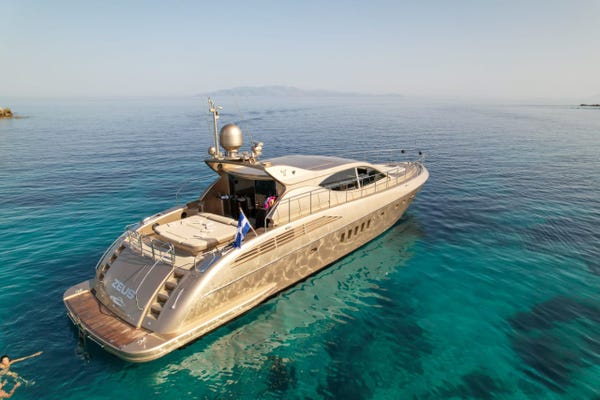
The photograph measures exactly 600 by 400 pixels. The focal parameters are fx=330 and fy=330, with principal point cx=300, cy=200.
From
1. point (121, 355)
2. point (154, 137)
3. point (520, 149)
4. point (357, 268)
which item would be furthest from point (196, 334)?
point (154, 137)

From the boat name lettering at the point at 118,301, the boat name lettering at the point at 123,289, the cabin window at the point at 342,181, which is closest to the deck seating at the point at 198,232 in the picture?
the boat name lettering at the point at 123,289

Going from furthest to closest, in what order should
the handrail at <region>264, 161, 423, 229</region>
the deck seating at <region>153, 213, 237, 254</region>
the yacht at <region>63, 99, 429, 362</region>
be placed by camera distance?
the handrail at <region>264, 161, 423, 229</region> < the deck seating at <region>153, 213, 237, 254</region> < the yacht at <region>63, 99, 429, 362</region>

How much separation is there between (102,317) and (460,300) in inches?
442

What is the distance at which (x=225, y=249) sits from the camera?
9938 mm

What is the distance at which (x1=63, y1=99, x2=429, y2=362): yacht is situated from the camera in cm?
874

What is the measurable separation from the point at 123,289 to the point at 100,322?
97 cm

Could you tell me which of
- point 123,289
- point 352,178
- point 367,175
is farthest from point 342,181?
point 123,289

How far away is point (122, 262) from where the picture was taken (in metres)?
10.2

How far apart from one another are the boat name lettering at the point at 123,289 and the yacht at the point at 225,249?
0.09 feet

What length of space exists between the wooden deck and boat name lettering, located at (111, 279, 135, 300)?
622 millimetres

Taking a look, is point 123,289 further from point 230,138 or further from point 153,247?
point 230,138

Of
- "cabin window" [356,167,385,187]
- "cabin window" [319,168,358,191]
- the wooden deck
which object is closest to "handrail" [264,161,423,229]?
"cabin window" [319,168,358,191]

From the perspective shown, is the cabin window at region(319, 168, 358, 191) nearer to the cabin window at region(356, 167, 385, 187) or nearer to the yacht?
the yacht

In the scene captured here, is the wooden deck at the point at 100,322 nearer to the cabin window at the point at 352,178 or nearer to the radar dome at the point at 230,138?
the radar dome at the point at 230,138
